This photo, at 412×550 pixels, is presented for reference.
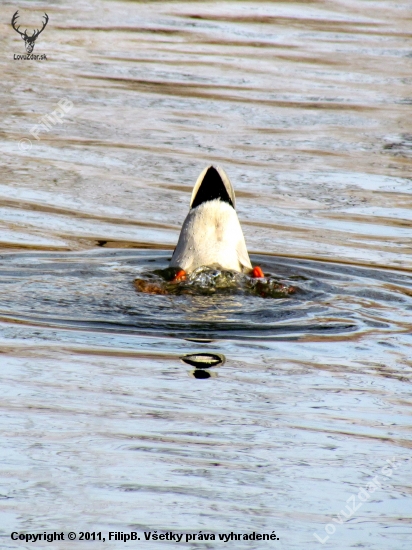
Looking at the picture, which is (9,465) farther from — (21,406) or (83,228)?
(83,228)

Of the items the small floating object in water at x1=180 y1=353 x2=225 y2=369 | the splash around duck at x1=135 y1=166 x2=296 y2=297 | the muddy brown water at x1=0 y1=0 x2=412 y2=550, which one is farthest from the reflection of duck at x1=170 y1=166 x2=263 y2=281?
the small floating object in water at x1=180 y1=353 x2=225 y2=369

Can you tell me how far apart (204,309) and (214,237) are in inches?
34.0

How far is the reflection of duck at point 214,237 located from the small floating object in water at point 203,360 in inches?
60.7

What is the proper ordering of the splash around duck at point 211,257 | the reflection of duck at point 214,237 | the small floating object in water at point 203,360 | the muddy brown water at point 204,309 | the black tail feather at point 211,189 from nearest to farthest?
the muddy brown water at point 204,309 → the small floating object in water at point 203,360 → the splash around duck at point 211,257 → the reflection of duck at point 214,237 → the black tail feather at point 211,189

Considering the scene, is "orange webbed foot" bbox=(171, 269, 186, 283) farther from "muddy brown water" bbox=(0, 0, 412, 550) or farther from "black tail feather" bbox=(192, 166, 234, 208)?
"black tail feather" bbox=(192, 166, 234, 208)

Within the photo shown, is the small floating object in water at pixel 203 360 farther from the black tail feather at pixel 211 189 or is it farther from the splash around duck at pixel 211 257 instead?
the black tail feather at pixel 211 189

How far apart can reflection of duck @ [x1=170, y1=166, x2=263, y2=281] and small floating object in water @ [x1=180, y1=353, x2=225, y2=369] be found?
60.7 inches

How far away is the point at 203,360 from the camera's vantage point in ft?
19.3

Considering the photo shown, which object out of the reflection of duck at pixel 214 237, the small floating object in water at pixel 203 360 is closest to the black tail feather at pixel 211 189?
the reflection of duck at pixel 214 237

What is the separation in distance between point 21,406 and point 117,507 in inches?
40.2

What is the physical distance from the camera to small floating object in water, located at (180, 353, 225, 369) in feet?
19.0

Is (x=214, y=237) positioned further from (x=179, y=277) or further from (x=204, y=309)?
(x=204, y=309)

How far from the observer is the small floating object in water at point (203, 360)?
5.80 metres

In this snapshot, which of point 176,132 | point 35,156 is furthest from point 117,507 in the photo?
point 176,132
